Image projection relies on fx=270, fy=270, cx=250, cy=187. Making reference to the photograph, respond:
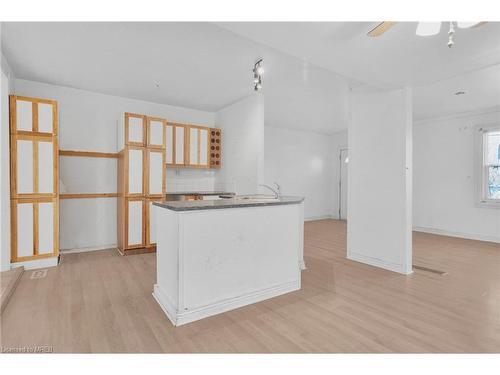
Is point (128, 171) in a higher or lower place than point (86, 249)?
higher

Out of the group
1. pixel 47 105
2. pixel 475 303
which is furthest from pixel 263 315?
pixel 47 105

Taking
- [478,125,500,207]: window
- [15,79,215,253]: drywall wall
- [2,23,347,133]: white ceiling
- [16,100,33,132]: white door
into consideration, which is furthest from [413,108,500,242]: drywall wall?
[16,100,33,132]: white door

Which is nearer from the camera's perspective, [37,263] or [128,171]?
[37,263]

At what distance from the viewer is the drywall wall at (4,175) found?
3312 mm

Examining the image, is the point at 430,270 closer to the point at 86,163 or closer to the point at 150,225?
the point at 150,225

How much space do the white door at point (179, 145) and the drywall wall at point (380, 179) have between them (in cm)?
304

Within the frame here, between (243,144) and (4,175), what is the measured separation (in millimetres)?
3461

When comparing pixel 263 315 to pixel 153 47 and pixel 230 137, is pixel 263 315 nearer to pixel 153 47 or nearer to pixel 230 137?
pixel 153 47

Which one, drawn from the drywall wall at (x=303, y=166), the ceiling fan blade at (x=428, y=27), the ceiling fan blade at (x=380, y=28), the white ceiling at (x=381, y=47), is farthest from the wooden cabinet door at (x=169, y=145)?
the ceiling fan blade at (x=428, y=27)

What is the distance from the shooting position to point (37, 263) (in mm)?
3615

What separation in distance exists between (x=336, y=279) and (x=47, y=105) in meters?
4.36

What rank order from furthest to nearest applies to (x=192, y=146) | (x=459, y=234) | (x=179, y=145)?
1. (x=459, y=234)
2. (x=192, y=146)
3. (x=179, y=145)

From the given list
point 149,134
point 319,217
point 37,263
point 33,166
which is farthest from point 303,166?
point 37,263
